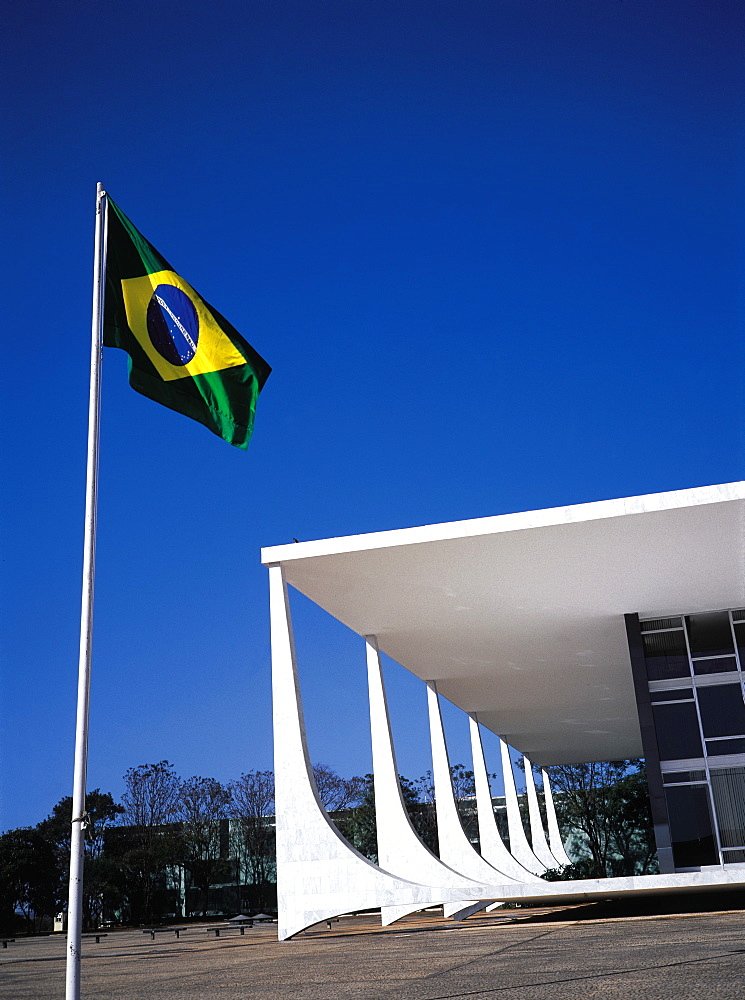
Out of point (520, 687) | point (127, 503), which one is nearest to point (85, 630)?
point (520, 687)

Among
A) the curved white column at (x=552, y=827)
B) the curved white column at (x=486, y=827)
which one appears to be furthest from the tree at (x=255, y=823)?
the curved white column at (x=486, y=827)

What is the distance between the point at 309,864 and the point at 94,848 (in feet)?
147

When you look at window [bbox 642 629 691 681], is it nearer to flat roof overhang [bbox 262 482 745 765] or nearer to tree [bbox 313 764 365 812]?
flat roof overhang [bbox 262 482 745 765]

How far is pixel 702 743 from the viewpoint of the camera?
21.1 meters

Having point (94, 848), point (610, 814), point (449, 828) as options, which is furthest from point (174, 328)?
point (94, 848)

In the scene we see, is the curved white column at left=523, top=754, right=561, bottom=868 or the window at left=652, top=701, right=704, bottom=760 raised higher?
the window at left=652, top=701, right=704, bottom=760

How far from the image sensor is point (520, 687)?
99.5ft

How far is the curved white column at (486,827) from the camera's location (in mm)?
32719

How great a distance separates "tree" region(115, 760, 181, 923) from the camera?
5384 cm

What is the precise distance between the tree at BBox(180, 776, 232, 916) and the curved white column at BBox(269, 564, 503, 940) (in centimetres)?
3977

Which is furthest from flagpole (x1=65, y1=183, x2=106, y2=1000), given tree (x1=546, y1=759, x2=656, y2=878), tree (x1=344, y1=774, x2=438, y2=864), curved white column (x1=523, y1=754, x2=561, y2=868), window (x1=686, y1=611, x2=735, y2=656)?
tree (x1=546, y1=759, x2=656, y2=878)

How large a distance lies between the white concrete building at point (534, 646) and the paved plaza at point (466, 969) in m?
1.75

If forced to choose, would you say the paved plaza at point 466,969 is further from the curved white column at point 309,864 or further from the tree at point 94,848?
the tree at point 94,848

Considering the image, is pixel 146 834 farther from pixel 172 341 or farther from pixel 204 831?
pixel 172 341
